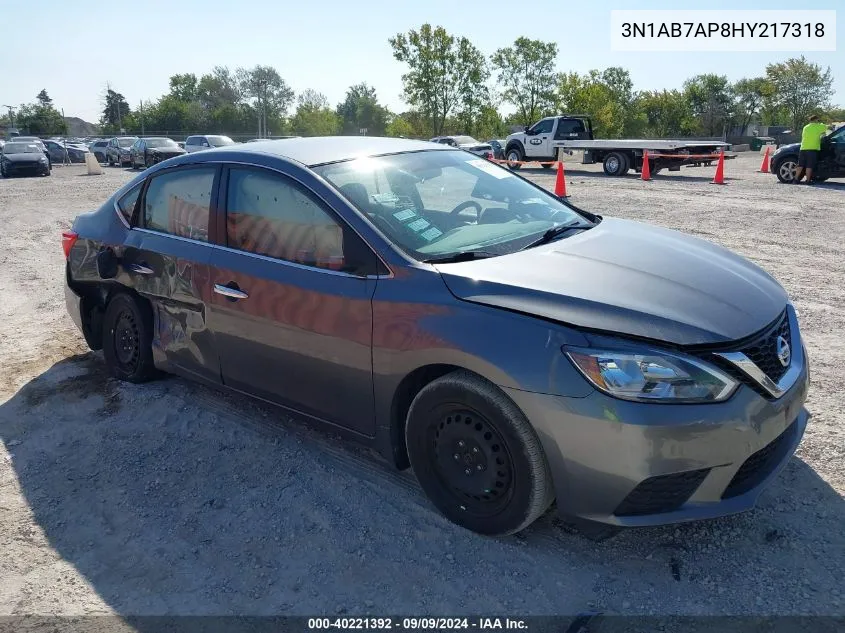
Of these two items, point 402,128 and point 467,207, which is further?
point 402,128

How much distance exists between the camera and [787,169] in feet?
57.0

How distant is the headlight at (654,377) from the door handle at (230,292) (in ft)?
6.23

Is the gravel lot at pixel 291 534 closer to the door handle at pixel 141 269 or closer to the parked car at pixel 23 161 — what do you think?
the door handle at pixel 141 269

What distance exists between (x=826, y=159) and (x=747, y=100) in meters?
67.2

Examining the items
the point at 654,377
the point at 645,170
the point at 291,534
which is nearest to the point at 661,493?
the point at 654,377

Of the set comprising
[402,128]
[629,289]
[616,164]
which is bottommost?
[629,289]

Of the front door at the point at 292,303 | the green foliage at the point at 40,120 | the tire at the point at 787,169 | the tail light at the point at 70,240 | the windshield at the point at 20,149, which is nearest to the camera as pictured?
the front door at the point at 292,303

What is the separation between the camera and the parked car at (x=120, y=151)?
33.2 meters

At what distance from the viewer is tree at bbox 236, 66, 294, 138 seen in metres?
86.8

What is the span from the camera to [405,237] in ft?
10.1

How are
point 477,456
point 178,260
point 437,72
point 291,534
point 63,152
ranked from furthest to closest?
point 437,72 → point 63,152 → point 178,260 → point 291,534 → point 477,456

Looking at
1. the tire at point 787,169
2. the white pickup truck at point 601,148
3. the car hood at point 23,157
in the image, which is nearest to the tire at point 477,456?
the tire at point 787,169

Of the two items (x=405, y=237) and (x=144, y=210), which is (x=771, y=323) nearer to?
(x=405, y=237)

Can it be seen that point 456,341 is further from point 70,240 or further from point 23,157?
point 23,157
